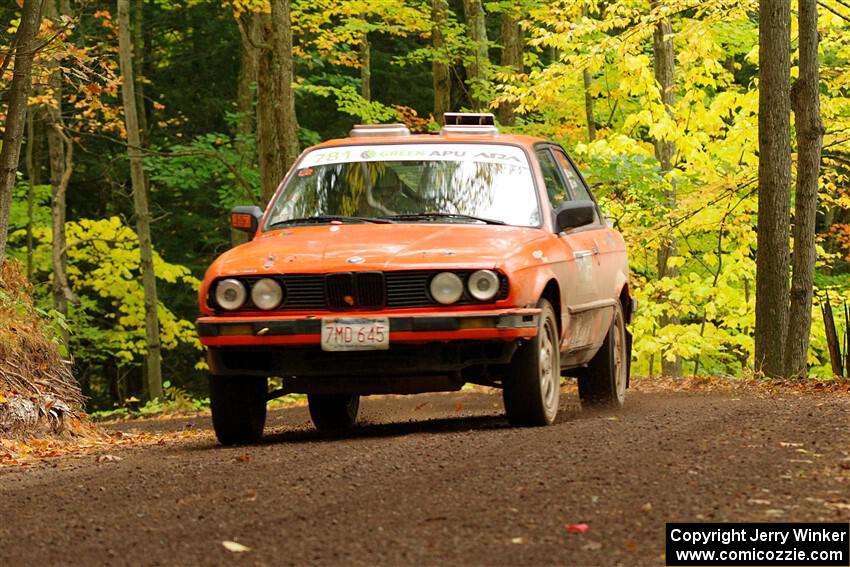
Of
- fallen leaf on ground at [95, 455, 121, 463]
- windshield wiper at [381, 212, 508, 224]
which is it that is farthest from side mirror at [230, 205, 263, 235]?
fallen leaf on ground at [95, 455, 121, 463]

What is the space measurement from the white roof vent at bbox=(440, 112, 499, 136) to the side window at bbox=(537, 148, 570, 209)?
0.41 meters

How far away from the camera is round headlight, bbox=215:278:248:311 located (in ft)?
27.6

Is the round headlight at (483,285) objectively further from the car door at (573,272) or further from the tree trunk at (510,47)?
the tree trunk at (510,47)

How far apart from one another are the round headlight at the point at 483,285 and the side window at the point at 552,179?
171 centimetres

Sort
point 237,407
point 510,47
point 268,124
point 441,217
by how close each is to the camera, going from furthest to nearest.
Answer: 1. point 510,47
2. point 268,124
3. point 441,217
4. point 237,407

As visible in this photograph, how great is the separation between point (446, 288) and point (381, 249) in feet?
1.65

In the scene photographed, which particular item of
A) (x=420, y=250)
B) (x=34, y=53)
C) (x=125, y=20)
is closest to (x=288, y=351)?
(x=420, y=250)

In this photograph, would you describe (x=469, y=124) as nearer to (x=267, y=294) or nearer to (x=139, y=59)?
(x=267, y=294)

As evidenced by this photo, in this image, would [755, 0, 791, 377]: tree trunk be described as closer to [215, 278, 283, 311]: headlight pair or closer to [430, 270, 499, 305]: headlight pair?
[430, 270, 499, 305]: headlight pair

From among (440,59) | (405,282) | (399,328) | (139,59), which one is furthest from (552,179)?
(139,59)

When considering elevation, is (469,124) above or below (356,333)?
above

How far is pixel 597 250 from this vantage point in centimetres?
1049

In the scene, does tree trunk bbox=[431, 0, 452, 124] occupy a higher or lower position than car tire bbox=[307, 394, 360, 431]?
higher

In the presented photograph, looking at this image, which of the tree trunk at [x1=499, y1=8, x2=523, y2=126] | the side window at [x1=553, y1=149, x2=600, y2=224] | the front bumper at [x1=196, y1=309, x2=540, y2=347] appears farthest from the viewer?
the tree trunk at [x1=499, y1=8, x2=523, y2=126]
